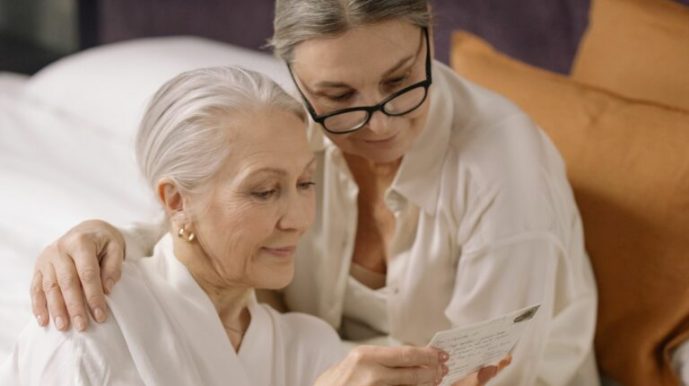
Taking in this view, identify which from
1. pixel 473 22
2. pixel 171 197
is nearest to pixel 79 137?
pixel 473 22

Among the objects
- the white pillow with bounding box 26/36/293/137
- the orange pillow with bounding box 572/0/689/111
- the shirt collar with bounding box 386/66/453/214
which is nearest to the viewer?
the shirt collar with bounding box 386/66/453/214

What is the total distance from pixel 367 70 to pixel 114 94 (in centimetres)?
128

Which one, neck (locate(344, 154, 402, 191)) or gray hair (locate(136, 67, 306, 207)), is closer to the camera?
gray hair (locate(136, 67, 306, 207))

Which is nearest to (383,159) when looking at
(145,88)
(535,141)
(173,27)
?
(535,141)

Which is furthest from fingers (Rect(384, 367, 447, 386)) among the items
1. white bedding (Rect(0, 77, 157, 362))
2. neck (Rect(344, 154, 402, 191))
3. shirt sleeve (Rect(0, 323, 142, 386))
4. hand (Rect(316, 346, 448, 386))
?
white bedding (Rect(0, 77, 157, 362))

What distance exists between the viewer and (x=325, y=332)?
63.6 inches

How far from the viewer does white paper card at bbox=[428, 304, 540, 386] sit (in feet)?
4.15

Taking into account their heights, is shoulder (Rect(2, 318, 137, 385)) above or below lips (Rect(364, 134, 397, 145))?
below

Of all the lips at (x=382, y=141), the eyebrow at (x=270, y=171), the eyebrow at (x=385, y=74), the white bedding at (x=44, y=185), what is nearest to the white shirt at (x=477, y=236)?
the lips at (x=382, y=141)

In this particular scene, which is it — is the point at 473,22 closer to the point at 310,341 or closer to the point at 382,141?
the point at 382,141

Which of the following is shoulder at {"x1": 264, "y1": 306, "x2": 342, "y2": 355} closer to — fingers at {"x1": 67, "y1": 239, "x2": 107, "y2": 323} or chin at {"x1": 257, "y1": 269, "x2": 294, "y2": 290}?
chin at {"x1": 257, "y1": 269, "x2": 294, "y2": 290}

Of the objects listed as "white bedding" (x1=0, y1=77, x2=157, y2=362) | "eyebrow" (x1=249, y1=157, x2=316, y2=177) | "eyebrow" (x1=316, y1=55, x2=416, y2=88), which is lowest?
"white bedding" (x1=0, y1=77, x2=157, y2=362)

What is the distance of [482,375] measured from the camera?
140 cm

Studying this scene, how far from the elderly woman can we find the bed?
0.42 m
